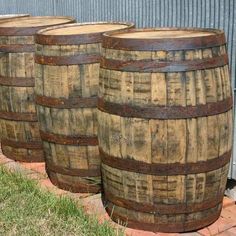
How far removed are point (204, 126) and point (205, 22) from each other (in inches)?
48.1

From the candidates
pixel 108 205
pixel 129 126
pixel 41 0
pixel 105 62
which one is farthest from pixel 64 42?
pixel 41 0

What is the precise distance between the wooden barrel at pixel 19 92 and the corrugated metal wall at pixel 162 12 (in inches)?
14.3

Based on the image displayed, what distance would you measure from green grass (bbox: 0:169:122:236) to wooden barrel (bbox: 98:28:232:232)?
326mm

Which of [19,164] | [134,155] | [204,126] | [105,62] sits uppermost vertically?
[105,62]

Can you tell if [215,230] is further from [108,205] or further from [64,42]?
[64,42]

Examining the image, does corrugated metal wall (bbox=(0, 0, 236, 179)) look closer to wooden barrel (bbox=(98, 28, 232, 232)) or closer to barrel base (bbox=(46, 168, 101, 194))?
wooden barrel (bbox=(98, 28, 232, 232))

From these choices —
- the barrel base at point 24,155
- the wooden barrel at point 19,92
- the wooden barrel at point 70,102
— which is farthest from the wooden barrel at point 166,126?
the barrel base at point 24,155

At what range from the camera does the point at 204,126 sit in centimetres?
370

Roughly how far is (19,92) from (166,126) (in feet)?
7.51

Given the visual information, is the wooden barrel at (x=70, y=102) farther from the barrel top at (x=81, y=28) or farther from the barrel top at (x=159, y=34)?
the barrel top at (x=159, y=34)

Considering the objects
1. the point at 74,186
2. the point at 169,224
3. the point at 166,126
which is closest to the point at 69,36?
the point at 166,126

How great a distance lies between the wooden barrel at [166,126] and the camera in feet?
11.8

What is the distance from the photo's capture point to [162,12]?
493 centimetres

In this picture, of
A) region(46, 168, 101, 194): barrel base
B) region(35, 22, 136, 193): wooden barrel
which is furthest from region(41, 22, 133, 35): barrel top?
region(46, 168, 101, 194): barrel base
